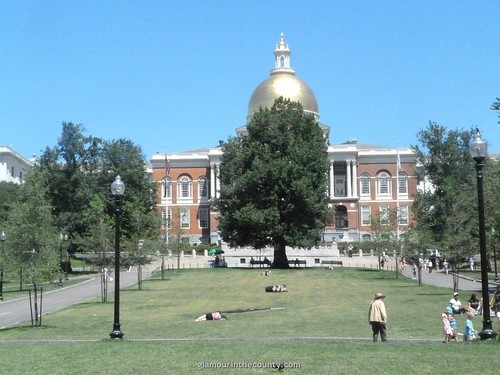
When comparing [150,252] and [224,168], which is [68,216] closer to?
[224,168]

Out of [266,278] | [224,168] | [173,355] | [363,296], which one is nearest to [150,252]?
[266,278]

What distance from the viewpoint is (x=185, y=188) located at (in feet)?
396

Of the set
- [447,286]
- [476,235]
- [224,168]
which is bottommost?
[447,286]

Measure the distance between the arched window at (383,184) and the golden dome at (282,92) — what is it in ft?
44.8

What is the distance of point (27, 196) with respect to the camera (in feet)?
94.0

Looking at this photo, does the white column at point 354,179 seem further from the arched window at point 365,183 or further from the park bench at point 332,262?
the park bench at point 332,262

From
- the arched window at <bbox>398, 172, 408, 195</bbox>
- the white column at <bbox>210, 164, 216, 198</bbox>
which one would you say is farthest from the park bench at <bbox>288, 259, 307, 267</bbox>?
the arched window at <bbox>398, 172, 408, 195</bbox>

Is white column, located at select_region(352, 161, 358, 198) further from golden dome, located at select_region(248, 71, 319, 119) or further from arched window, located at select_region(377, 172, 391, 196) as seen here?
golden dome, located at select_region(248, 71, 319, 119)

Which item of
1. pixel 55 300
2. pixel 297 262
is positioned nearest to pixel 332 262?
pixel 297 262

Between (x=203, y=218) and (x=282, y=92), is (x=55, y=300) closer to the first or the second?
(x=282, y=92)

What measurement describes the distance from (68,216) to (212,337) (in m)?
52.5

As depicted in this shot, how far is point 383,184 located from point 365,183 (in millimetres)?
2591

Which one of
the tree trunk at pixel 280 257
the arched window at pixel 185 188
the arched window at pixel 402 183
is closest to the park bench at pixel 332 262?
the tree trunk at pixel 280 257

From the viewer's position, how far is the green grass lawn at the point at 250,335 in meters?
14.1
